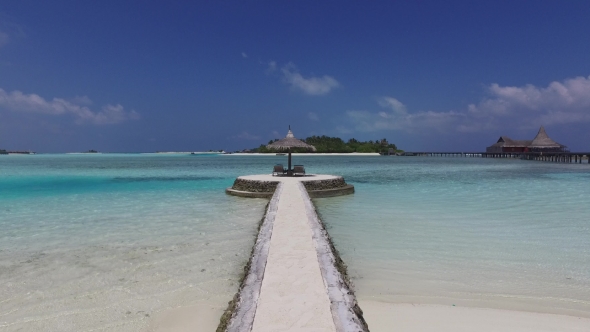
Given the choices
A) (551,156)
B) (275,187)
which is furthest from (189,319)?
(551,156)

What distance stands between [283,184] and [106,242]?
6755 mm

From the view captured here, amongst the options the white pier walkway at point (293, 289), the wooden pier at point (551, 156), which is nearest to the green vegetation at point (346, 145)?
the wooden pier at point (551, 156)

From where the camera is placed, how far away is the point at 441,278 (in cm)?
492

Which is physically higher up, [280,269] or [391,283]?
[280,269]

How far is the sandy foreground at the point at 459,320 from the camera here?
3.56 m

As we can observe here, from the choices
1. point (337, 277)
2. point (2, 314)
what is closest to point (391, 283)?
point (337, 277)

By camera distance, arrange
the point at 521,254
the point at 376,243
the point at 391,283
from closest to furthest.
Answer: the point at 391,283 → the point at 521,254 → the point at 376,243

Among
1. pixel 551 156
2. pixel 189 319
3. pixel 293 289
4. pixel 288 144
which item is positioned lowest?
pixel 189 319

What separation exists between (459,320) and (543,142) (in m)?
69.1

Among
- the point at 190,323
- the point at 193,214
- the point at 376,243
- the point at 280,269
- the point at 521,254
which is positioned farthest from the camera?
the point at 193,214

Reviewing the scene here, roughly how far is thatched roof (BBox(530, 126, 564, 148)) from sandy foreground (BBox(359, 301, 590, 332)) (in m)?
67.3

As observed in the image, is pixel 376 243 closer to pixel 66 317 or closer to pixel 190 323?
pixel 190 323

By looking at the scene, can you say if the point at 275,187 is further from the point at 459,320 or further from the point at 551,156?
the point at 551,156

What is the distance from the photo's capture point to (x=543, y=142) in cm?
6075
